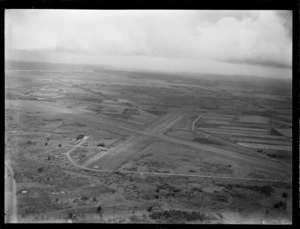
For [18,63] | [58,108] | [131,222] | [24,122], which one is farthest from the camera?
[58,108]

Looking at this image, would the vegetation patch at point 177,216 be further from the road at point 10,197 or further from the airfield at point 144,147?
the road at point 10,197

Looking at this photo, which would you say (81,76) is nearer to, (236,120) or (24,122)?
(24,122)

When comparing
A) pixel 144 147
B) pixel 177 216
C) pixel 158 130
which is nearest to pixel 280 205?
pixel 177 216

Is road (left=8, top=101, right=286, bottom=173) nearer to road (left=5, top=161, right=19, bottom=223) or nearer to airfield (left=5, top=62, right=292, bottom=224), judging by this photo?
airfield (left=5, top=62, right=292, bottom=224)

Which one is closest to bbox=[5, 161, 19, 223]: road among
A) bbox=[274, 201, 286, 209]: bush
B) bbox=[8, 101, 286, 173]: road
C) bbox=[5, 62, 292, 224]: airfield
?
bbox=[5, 62, 292, 224]: airfield

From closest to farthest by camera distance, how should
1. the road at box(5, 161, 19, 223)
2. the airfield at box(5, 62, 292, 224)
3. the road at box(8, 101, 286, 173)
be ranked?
the road at box(5, 161, 19, 223) < the airfield at box(5, 62, 292, 224) < the road at box(8, 101, 286, 173)

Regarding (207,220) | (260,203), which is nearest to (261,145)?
(260,203)

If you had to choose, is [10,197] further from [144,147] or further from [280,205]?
[280,205]
